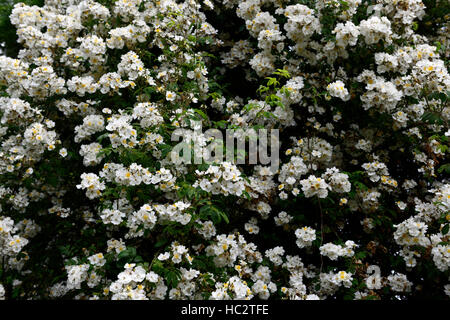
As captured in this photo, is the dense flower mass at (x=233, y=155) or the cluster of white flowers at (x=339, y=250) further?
the cluster of white flowers at (x=339, y=250)

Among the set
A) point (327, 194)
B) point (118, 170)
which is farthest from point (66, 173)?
point (327, 194)

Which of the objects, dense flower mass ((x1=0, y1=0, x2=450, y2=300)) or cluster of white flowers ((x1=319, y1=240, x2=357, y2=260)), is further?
cluster of white flowers ((x1=319, y1=240, x2=357, y2=260))

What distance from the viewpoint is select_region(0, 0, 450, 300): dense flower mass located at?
2.48 metres

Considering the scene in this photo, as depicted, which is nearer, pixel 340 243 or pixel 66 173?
pixel 340 243

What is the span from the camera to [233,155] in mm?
2654

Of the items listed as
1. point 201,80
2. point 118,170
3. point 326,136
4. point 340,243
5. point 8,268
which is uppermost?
point 201,80

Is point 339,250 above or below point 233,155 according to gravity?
below

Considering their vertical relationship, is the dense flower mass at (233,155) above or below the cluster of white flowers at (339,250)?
above

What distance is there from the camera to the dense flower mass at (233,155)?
97.7 inches

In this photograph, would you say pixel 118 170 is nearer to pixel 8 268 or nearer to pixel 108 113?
pixel 108 113

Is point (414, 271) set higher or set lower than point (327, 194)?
lower

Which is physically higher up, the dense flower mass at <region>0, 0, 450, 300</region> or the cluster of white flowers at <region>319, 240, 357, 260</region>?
the dense flower mass at <region>0, 0, 450, 300</region>

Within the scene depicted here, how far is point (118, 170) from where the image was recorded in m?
2.37

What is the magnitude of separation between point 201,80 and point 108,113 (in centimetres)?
78
